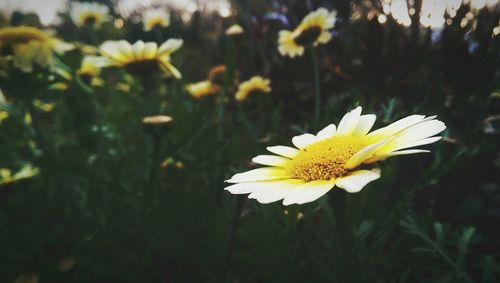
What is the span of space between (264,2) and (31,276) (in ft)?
12.0

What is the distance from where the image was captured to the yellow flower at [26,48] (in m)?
1.20

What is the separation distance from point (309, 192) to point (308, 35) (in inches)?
42.3

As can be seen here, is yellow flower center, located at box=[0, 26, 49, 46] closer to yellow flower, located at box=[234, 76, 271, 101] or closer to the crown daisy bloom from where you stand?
yellow flower, located at box=[234, 76, 271, 101]

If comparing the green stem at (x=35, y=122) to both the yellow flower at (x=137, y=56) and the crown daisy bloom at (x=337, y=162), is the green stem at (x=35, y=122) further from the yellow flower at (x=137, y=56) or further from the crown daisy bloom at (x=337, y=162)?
the crown daisy bloom at (x=337, y=162)

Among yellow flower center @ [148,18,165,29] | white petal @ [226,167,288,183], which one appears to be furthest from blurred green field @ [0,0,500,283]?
yellow flower center @ [148,18,165,29]

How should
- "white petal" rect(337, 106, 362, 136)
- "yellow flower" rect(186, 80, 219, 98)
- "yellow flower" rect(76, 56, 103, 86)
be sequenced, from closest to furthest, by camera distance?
"white petal" rect(337, 106, 362, 136) < "yellow flower" rect(186, 80, 219, 98) < "yellow flower" rect(76, 56, 103, 86)

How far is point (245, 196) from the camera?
98 cm

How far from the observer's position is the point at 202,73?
3.54 m

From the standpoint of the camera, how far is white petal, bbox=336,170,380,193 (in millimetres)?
396

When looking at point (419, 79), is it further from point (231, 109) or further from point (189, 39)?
point (189, 39)

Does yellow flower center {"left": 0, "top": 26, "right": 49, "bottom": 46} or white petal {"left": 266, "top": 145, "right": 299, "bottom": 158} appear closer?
white petal {"left": 266, "top": 145, "right": 299, "bottom": 158}

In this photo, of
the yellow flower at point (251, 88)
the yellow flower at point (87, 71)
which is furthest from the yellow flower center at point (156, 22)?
the yellow flower at point (251, 88)

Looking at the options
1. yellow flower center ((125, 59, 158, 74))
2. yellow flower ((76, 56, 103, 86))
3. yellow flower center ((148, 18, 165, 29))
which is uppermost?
yellow flower center ((148, 18, 165, 29))

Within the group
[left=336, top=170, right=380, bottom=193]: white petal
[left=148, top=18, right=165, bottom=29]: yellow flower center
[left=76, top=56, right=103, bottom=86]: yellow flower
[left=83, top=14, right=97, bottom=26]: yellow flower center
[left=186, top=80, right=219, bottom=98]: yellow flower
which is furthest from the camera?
[left=83, top=14, right=97, bottom=26]: yellow flower center
